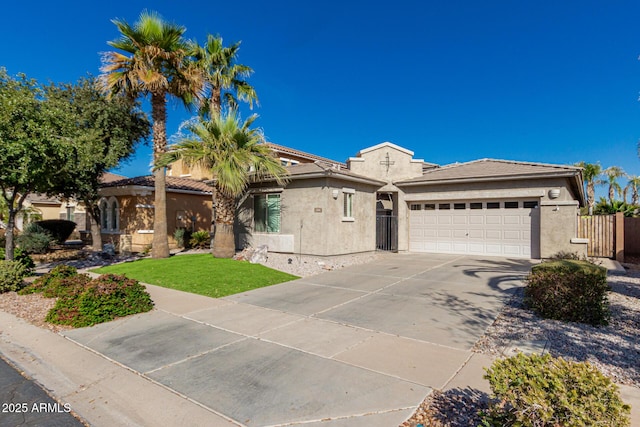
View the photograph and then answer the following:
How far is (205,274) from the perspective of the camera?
420 inches

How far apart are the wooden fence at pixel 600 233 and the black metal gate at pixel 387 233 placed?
7915mm

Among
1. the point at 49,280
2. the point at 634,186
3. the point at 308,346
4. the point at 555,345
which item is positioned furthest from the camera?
the point at 634,186

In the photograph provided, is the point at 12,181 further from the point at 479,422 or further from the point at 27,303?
the point at 479,422

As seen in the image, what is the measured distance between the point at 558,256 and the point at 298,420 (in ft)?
45.7

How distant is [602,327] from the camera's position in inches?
226

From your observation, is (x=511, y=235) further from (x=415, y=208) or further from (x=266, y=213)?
(x=266, y=213)

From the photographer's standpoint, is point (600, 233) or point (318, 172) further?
point (600, 233)

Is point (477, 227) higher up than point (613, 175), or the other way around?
point (613, 175)

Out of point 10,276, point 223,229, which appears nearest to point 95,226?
point 223,229

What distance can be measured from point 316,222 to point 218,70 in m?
8.58

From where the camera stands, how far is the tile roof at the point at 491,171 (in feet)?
44.9

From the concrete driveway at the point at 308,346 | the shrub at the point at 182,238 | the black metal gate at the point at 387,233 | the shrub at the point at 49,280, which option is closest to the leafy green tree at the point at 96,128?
the shrub at the point at 182,238

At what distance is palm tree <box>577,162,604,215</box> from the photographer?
101 ft

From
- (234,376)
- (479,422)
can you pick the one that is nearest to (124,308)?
(234,376)
